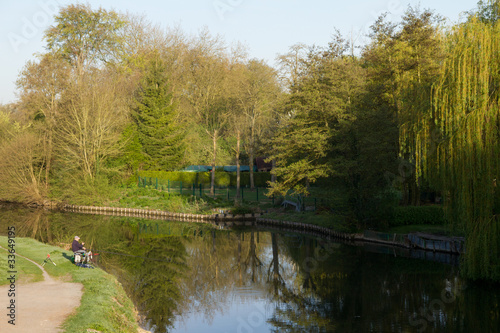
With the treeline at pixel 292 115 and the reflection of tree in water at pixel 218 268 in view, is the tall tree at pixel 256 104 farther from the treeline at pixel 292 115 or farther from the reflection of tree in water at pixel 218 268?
the reflection of tree in water at pixel 218 268

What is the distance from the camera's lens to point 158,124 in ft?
185

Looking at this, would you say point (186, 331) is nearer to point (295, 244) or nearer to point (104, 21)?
point (295, 244)

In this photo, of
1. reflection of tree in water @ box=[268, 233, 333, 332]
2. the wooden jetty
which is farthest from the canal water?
the wooden jetty

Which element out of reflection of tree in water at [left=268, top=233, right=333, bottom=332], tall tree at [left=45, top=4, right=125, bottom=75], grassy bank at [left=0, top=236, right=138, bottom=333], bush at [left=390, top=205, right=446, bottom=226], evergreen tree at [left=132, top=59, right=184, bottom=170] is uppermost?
tall tree at [left=45, top=4, right=125, bottom=75]

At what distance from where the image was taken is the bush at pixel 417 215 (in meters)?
30.2

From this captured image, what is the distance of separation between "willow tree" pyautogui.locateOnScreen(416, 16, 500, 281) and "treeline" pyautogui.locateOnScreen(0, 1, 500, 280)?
0.05 m

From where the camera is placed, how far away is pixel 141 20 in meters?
66.0

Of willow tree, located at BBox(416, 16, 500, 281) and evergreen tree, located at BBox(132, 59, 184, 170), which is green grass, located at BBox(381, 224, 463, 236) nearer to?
willow tree, located at BBox(416, 16, 500, 281)

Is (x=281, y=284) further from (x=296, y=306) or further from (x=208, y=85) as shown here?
(x=208, y=85)

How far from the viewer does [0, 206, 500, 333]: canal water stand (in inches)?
645

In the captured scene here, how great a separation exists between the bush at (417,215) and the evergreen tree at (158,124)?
31782 millimetres

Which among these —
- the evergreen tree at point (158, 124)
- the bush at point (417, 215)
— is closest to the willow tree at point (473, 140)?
the bush at point (417, 215)

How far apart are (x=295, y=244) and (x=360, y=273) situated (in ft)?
26.1

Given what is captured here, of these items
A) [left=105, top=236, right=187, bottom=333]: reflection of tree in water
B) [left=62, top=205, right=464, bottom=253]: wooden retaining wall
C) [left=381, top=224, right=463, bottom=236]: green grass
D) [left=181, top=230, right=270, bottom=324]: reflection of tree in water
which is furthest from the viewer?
[left=62, top=205, right=464, bottom=253]: wooden retaining wall
